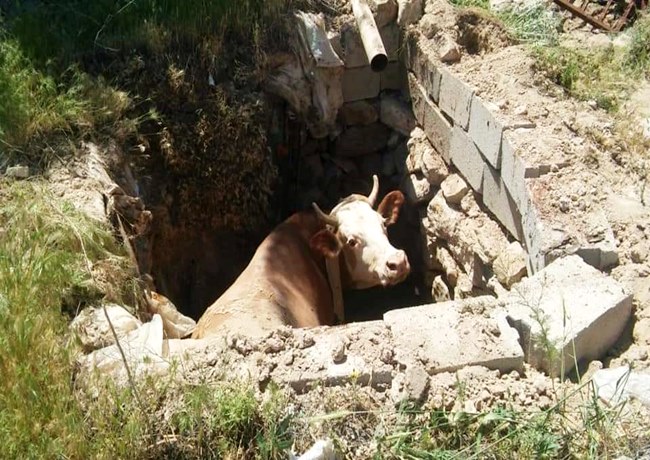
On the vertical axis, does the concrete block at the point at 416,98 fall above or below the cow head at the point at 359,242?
above

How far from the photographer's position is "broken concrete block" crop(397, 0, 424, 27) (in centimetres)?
746

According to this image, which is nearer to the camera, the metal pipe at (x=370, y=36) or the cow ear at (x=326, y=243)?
the cow ear at (x=326, y=243)

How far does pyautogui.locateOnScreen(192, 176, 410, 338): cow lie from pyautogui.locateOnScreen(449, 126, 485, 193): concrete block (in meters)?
0.55

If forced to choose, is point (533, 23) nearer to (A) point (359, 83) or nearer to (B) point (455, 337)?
(A) point (359, 83)

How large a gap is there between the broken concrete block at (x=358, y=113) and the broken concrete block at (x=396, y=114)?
92mm

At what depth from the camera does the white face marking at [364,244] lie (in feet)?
21.3

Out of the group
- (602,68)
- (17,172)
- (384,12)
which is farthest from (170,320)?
(602,68)

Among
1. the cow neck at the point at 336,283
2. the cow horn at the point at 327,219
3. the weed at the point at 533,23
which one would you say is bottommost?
the cow neck at the point at 336,283

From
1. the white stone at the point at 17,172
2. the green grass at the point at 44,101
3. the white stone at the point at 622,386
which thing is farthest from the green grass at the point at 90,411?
the green grass at the point at 44,101

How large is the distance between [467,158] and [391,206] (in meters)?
0.78

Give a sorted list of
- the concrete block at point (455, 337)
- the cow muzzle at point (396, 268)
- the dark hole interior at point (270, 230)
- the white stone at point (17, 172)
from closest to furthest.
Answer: the concrete block at point (455, 337), the white stone at point (17, 172), the cow muzzle at point (396, 268), the dark hole interior at point (270, 230)

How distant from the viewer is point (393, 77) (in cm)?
794

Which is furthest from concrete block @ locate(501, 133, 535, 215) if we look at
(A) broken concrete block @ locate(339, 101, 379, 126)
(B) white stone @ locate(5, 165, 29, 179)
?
(B) white stone @ locate(5, 165, 29, 179)

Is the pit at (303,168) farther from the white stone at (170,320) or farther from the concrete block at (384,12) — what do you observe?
the white stone at (170,320)
